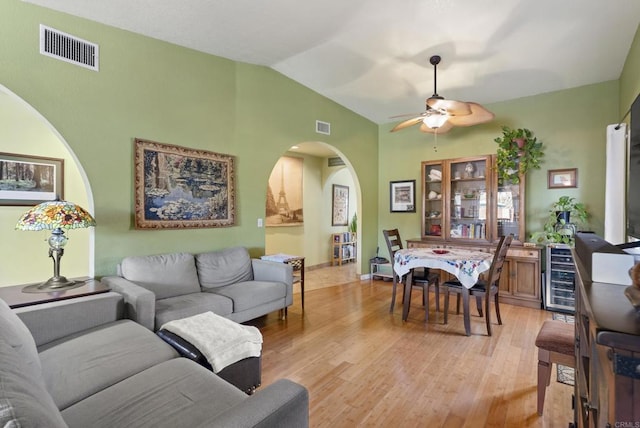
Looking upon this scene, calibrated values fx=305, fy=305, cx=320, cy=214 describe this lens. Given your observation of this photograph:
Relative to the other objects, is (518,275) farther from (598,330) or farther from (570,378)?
(598,330)

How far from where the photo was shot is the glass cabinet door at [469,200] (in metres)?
4.57

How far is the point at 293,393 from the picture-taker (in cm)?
107

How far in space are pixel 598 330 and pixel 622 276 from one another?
1.79ft

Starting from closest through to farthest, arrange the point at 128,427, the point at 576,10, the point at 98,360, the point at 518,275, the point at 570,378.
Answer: the point at 128,427
the point at 98,360
the point at 570,378
the point at 576,10
the point at 518,275

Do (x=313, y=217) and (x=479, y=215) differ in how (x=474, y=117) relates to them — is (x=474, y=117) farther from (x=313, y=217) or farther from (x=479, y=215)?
(x=313, y=217)

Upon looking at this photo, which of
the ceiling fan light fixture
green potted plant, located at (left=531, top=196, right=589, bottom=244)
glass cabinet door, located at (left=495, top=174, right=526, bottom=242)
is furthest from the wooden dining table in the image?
the ceiling fan light fixture

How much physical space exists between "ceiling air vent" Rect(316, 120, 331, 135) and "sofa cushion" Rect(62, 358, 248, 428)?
3887 mm

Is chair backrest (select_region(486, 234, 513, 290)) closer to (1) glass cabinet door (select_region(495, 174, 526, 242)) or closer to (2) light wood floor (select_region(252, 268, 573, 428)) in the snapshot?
(2) light wood floor (select_region(252, 268, 573, 428))

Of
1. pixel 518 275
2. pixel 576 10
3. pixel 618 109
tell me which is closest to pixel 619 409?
pixel 576 10

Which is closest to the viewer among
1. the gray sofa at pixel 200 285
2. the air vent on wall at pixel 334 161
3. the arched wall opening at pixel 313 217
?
the gray sofa at pixel 200 285

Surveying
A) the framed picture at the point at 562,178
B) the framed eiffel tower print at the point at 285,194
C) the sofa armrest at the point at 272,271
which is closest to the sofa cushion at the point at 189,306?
the sofa armrest at the point at 272,271

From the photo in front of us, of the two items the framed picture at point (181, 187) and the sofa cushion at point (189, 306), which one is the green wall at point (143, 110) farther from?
the sofa cushion at point (189, 306)

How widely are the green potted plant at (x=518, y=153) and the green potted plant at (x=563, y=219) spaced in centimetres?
59

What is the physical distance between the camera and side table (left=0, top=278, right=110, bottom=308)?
1.98 metres
